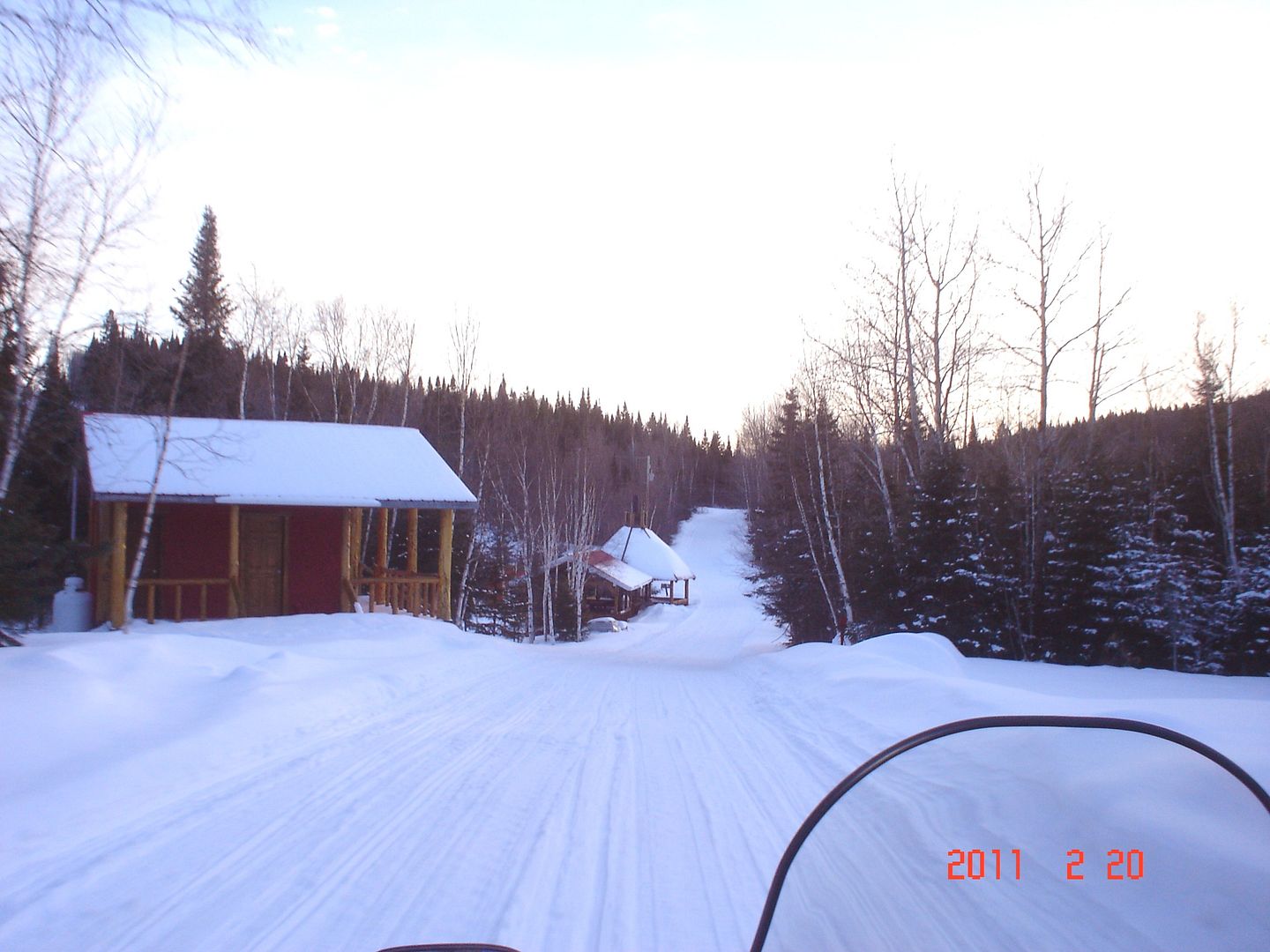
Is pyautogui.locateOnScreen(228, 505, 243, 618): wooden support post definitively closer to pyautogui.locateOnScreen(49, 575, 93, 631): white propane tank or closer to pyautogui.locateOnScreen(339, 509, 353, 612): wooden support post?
pyautogui.locateOnScreen(339, 509, 353, 612): wooden support post

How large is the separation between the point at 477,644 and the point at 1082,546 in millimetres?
12517

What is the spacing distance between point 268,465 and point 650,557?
3435cm

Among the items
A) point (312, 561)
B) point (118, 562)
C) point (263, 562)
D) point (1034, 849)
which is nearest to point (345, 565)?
point (312, 561)

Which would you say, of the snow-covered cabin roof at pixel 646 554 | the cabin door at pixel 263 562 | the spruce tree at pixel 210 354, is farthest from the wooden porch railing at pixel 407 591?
the snow-covered cabin roof at pixel 646 554

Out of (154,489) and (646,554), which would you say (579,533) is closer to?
(646,554)

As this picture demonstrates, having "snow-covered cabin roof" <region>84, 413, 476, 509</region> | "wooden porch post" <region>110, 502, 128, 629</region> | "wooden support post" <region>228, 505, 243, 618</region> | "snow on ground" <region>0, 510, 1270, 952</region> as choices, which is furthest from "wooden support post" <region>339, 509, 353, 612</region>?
"snow on ground" <region>0, 510, 1270, 952</region>

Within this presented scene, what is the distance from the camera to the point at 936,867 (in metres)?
2.07

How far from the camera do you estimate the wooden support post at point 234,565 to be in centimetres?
1727

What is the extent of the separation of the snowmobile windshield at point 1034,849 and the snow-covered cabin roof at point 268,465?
15767mm

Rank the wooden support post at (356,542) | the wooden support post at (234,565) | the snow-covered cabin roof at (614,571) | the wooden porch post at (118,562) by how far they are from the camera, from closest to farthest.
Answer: the wooden porch post at (118,562) < the wooden support post at (234,565) < the wooden support post at (356,542) < the snow-covered cabin roof at (614,571)

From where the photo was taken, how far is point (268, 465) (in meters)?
19.0

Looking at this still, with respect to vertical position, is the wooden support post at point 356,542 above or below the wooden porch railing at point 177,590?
above

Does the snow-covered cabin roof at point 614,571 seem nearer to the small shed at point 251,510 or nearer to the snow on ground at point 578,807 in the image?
the small shed at point 251,510

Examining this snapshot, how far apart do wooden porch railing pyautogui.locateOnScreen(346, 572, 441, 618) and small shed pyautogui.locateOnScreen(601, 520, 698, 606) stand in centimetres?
2894
